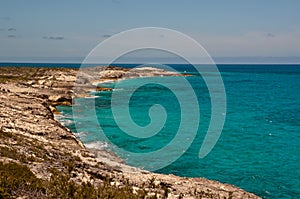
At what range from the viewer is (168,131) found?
136 ft

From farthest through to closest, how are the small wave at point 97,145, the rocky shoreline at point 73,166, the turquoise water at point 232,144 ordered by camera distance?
the small wave at point 97,145 < the turquoise water at point 232,144 < the rocky shoreline at point 73,166

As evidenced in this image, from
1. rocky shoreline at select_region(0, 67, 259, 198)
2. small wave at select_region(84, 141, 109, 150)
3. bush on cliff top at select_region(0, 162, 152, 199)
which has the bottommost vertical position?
small wave at select_region(84, 141, 109, 150)

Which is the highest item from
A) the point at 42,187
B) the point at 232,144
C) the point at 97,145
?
the point at 42,187

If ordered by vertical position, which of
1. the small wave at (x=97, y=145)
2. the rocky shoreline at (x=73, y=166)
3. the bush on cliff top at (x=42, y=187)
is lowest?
the small wave at (x=97, y=145)

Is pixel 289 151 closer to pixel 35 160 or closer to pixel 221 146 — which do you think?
pixel 221 146

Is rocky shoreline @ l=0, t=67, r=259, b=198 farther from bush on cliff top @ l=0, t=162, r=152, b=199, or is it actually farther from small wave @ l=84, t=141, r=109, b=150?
small wave @ l=84, t=141, r=109, b=150

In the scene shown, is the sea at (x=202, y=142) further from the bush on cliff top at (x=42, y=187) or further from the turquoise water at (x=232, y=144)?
the bush on cliff top at (x=42, y=187)

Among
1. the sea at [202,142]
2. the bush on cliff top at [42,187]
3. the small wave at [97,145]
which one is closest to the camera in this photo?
the bush on cliff top at [42,187]

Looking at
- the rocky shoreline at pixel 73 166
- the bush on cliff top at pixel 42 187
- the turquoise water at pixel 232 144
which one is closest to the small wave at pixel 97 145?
the turquoise water at pixel 232 144

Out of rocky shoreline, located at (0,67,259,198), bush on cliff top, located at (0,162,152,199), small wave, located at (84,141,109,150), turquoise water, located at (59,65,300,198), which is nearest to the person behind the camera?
bush on cliff top, located at (0,162,152,199)

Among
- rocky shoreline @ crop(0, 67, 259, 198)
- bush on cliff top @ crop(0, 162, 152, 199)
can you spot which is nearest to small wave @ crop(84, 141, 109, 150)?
rocky shoreline @ crop(0, 67, 259, 198)

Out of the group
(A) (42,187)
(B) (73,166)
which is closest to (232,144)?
(B) (73,166)

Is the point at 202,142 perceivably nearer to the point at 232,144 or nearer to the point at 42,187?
the point at 232,144

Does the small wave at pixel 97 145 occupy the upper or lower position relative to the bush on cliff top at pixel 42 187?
lower
